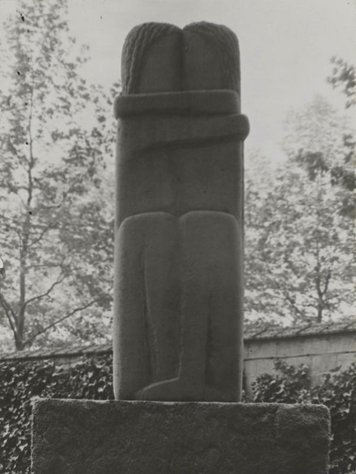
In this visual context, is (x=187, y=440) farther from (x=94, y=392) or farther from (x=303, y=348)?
(x=94, y=392)

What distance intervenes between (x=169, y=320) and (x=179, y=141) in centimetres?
100

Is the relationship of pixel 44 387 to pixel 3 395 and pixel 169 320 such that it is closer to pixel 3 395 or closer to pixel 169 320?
pixel 3 395

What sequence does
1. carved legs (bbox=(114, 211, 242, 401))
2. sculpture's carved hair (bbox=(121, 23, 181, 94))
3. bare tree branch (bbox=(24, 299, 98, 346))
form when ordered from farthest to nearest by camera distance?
bare tree branch (bbox=(24, 299, 98, 346)) < sculpture's carved hair (bbox=(121, 23, 181, 94)) < carved legs (bbox=(114, 211, 242, 401))

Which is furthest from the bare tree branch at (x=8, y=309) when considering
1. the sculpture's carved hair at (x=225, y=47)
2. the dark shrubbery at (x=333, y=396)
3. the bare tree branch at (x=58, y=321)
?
the sculpture's carved hair at (x=225, y=47)

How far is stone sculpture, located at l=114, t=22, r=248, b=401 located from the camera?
390cm

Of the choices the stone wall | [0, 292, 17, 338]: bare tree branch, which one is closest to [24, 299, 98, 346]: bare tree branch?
[0, 292, 17, 338]: bare tree branch

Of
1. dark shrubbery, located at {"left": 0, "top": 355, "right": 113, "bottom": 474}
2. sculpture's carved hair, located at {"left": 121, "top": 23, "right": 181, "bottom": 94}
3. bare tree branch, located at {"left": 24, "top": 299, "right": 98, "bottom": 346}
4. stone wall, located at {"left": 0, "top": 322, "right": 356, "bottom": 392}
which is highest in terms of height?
sculpture's carved hair, located at {"left": 121, "top": 23, "right": 181, "bottom": 94}

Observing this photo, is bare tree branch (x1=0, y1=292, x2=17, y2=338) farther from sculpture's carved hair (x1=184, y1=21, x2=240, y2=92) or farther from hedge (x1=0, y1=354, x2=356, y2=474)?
sculpture's carved hair (x1=184, y1=21, x2=240, y2=92)

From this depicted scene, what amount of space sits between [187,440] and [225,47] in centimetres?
220

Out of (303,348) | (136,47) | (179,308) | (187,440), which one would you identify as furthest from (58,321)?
(187,440)

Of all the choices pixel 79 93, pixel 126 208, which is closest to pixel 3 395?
pixel 126 208

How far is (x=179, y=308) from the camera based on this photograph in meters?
3.94

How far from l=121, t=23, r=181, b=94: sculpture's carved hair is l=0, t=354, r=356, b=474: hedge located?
489cm

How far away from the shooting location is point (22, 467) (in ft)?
33.6
